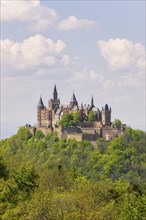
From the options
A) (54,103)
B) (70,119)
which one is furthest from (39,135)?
(54,103)

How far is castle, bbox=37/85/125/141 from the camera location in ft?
424

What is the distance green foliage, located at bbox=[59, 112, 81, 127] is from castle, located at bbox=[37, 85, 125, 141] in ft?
2.15

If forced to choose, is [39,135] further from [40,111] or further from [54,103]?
[54,103]

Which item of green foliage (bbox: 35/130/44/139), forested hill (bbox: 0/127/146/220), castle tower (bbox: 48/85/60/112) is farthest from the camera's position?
castle tower (bbox: 48/85/60/112)

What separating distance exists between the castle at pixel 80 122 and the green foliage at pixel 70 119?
66cm

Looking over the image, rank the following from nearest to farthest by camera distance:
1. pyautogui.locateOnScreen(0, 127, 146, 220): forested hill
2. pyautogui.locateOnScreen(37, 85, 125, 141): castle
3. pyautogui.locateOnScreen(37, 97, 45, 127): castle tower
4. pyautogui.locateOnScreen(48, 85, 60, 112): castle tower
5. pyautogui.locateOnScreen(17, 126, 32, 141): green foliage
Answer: pyautogui.locateOnScreen(0, 127, 146, 220): forested hill, pyautogui.locateOnScreen(37, 85, 125, 141): castle, pyautogui.locateOnScreen(17, 126, 32, 141): green foliage, pyautogui.locateOnScreen(37, 97, 45, 127): castle tower, pyautogui.locateOnScreen(48, 85, 60, 112): castle tower

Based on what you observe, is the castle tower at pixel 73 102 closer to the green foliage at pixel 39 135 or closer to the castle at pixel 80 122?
the castle at pixel 80 122

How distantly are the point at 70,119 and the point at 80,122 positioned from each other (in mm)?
2372

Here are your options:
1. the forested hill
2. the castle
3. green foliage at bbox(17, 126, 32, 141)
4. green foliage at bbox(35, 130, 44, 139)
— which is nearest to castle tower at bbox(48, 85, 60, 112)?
the castle

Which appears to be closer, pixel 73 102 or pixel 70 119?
pixel 70 119

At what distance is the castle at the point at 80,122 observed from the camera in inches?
5094

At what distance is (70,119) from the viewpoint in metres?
133

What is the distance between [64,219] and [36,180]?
13.4 meters

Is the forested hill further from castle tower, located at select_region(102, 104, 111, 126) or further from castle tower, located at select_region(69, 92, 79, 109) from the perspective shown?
castle tower, located at select_region(69, 92, 79, 109)
